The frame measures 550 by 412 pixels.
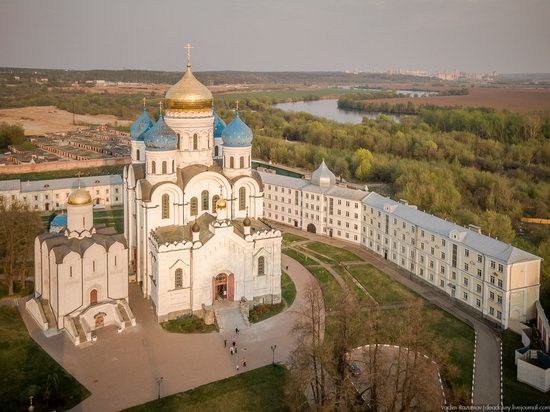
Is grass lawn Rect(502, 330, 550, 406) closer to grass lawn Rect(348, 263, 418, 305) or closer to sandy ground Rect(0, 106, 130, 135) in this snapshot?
grass lawn Rect(348, 263, 418, 305)

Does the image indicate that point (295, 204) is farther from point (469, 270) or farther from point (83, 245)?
point (83, 245)

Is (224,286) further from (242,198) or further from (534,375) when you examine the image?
(534,375)

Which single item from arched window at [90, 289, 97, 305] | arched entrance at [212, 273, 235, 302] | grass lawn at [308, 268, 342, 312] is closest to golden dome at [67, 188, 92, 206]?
arched window at [90, 289, 97, 305]

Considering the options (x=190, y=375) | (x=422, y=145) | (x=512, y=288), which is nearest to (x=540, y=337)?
(x=512, y=288)

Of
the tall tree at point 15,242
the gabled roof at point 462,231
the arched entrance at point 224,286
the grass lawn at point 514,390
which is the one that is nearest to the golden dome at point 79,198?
the tall tree at point 15,242

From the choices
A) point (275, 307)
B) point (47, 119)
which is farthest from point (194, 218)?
point (47, 119)
